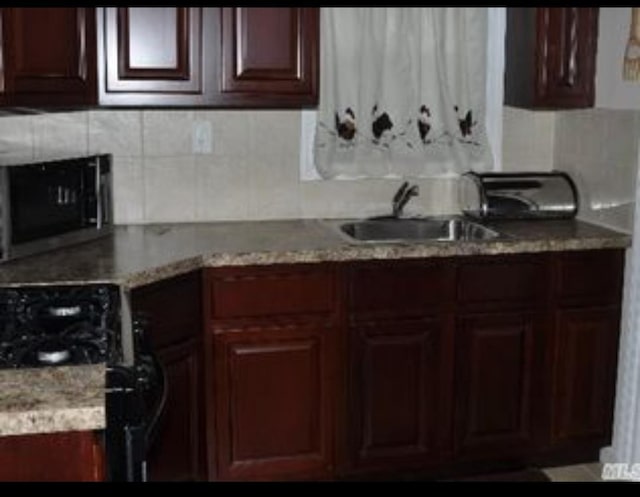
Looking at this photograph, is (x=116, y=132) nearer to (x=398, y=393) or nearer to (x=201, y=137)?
(x=201, y=137)

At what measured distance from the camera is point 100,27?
8.54ft

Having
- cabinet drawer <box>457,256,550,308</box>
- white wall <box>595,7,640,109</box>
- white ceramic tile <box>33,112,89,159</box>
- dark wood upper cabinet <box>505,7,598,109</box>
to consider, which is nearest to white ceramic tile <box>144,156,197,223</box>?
white ceramic tile <box>33,112,89,159</box>

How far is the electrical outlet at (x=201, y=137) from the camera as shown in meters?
3.09

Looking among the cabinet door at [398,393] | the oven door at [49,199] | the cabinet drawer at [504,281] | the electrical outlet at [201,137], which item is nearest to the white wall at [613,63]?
the cabinet drawer at [504,281]

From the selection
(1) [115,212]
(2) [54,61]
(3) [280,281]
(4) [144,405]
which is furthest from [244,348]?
(4) [144,405]

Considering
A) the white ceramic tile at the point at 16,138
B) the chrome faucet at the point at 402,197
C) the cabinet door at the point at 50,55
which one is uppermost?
the cabinet door at the point at 50,55

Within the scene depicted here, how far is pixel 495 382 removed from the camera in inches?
115

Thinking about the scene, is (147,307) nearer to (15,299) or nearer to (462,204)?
(15,299)

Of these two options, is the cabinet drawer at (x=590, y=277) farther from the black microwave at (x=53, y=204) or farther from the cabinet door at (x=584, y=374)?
the black microwave at (x=53, y=204)

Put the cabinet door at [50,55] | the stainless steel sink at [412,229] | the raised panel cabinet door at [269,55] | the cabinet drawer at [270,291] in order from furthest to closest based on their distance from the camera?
the stainless steel sink at [412,229], the raised panel cabinet door at [269,55], the cabinet drawer at [270,291], the cabinet door at [50,55]

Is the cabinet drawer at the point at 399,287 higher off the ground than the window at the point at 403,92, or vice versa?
the window at the point at 403,92

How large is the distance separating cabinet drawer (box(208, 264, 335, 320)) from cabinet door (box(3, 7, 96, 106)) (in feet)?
2.28

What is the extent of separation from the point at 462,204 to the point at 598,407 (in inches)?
35.8

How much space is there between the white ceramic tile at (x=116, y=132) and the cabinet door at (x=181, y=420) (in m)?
0.84
